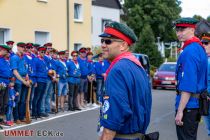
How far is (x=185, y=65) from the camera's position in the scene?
17.7ft

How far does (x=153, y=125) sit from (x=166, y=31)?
54879 millimetres

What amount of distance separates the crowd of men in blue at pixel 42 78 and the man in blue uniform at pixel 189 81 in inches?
274

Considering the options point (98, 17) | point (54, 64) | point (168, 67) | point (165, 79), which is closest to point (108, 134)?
point (54, 64)

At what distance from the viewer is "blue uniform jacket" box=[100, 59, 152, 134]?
12.2 feet

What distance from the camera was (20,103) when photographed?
41.2 ft

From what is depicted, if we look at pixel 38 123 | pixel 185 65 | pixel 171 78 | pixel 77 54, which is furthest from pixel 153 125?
pixel 171 78

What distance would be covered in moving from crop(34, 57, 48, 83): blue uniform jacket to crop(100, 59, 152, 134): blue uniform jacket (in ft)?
31.9

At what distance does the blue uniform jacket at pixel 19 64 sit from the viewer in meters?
12.0

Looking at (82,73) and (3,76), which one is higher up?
(3,76)

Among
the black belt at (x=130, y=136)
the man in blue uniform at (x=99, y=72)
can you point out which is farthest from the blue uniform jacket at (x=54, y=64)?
the black belt at (x=130, y=136)

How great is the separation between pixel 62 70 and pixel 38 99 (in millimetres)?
1743

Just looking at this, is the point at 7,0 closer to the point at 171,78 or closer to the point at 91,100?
the point at 91,100

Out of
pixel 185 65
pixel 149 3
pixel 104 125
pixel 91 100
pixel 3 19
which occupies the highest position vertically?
pixel 149 3

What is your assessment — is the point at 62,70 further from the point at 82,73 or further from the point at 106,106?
the point at 106,106
